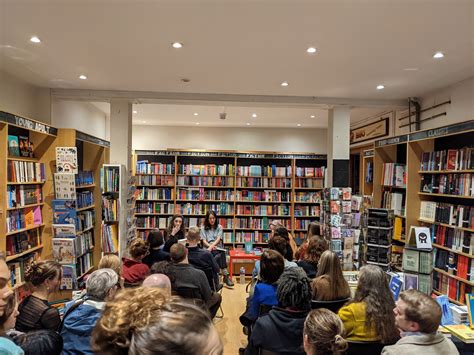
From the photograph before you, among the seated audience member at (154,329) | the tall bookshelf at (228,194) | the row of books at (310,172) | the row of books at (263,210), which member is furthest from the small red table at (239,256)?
the seated audience member at (154,329)

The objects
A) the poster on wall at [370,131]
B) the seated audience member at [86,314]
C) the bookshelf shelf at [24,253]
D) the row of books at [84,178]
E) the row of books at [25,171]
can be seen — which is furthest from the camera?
the poster on wall at [370,131]

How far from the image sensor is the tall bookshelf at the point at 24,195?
369cm

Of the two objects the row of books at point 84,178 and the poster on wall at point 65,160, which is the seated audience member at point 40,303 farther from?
the row of books at point 84,178

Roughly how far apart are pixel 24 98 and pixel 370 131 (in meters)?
6.49

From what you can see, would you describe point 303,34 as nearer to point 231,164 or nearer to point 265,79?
point 265,79

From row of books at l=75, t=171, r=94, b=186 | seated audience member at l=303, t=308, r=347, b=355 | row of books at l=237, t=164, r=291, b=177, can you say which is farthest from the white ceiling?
row of books at l=237, t=164, r=291, b=177

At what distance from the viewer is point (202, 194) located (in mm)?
7969

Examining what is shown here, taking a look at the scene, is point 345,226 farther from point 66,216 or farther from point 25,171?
point 25,171

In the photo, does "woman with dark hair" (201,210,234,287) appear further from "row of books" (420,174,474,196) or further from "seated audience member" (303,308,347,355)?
"seated audience member" (303,308,347,355)

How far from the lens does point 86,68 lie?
13.7 feet

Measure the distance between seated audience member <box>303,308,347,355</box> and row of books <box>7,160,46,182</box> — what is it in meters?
3.92

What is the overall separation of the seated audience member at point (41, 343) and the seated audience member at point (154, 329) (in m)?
1.27

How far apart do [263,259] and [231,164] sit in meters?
5.68

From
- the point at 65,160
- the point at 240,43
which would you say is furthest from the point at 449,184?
the point at 65,160
